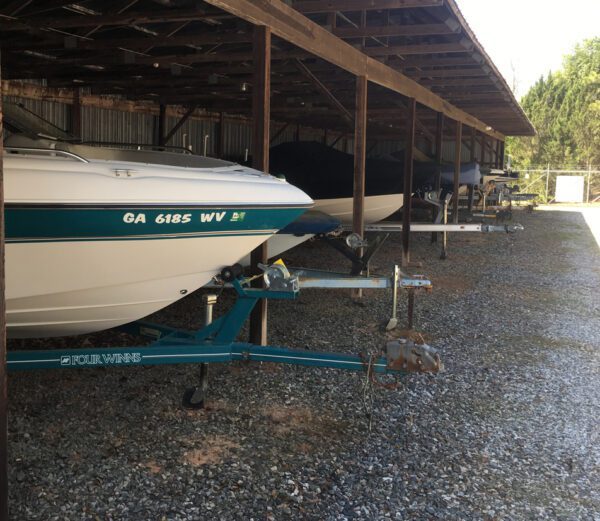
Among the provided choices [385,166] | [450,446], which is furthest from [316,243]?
[450,446]

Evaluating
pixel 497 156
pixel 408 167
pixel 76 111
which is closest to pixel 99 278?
pixel 408 167

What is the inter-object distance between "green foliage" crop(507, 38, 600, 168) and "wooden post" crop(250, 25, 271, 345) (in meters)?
35.1

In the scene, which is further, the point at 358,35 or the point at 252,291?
the point at 358,35

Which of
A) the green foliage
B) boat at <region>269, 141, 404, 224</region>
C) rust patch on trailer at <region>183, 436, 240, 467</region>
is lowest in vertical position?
rust patch on trailer at <region>183, 436, 240, 467</region>

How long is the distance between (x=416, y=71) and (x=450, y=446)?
25.7ft

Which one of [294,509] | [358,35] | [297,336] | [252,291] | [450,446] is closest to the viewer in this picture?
[294,509]

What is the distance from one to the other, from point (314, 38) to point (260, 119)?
4.59ft

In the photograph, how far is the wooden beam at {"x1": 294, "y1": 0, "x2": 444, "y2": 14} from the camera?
20.8 feet

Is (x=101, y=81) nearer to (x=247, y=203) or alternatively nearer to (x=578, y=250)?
(x=247, y=203)

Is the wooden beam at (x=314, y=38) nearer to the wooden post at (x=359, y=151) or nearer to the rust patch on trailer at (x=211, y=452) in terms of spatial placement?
the wooden post at (x=359, y=151)

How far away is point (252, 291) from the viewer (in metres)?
4.57

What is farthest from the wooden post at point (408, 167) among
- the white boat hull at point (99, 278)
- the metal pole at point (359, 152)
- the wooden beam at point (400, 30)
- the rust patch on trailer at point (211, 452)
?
the rust patch on trailer at point (211, 452)

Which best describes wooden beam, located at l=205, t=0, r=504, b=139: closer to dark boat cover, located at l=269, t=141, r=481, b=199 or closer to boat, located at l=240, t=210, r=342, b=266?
boat, located at l=240, t=210, r=342, b=266

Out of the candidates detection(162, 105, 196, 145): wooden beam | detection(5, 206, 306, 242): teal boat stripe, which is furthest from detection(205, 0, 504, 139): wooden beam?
detection(162, 105, 196, 145): wooden beam
